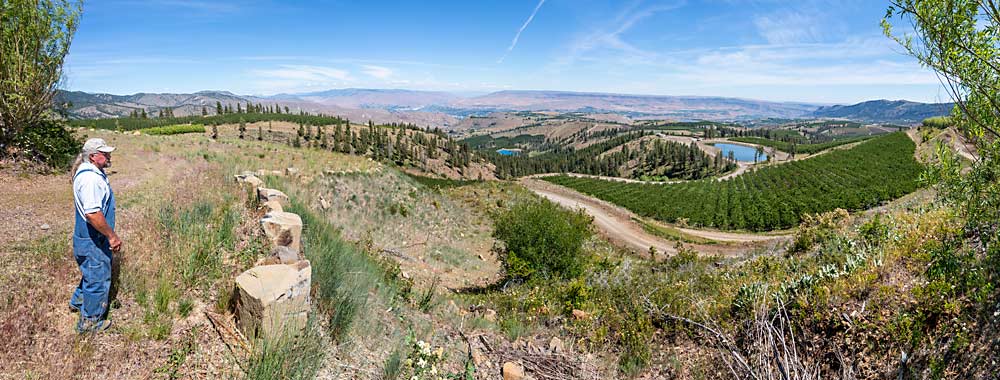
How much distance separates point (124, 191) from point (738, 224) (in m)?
47.8

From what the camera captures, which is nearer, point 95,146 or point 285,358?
point 285,358

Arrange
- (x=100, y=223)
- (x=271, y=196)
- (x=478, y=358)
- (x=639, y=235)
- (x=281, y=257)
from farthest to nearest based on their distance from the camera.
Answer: (x=639, y=235), (x=271, y=196), (x=281, y=257), (x=478, y=358), (x=100, y=223)

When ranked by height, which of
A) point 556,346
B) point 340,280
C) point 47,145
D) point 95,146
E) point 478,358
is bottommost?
point 556,346

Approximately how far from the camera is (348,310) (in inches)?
220

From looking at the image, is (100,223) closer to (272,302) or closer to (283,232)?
(272,302)

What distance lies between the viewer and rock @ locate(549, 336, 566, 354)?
6367 mm

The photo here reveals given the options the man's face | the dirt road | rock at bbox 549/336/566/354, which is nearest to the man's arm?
the man's face

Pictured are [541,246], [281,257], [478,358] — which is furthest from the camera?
[541,246]

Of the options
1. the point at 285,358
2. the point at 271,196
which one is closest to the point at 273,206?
the point at 271,196

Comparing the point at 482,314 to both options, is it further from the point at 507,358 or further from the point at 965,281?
the point at 965,281

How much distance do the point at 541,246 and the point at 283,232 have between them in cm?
921

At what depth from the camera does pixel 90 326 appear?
4.08 m

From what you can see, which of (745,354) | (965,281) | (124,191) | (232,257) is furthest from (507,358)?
(124,191)

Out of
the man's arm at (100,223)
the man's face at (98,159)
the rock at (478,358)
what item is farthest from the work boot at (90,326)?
the rock at (478,358)
